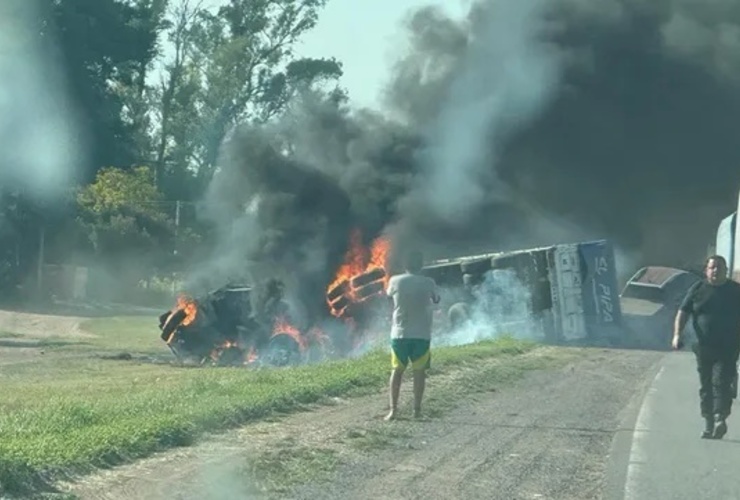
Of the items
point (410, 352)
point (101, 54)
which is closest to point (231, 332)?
point (410, 352)

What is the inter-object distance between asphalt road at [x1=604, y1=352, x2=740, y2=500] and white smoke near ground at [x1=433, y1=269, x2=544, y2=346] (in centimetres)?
1452

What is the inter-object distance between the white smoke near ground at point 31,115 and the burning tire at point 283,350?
2980cm

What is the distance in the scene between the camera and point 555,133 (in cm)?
4100

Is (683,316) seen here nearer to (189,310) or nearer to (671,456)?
(671,456)

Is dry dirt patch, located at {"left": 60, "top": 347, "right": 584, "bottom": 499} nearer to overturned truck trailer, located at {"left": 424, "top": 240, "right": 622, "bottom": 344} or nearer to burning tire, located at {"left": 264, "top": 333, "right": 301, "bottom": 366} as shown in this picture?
burning tire, located at {"left": 264, "top": 333, "right": 301, "bottom": 366}

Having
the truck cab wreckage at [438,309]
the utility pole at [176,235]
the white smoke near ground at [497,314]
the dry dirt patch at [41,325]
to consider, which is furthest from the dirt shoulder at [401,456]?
the utility pole at [176,235]

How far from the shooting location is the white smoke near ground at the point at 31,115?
197 feet

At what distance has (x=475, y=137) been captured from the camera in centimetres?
4069

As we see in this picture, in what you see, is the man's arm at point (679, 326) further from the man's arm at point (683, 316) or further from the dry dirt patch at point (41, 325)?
the dry dirt patch at point (41, 325)

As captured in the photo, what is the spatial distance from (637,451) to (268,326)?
19669 mm

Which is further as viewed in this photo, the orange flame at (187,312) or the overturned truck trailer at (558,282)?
the overturned truck trailer at (558,282)

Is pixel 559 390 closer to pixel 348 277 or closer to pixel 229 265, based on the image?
pixel 348 277

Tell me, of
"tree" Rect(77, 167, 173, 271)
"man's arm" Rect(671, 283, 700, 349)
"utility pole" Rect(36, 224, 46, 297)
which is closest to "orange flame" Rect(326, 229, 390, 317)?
"man's arm" Rect(671, 283, 700, 349)

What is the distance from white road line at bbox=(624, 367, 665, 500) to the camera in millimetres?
11837
